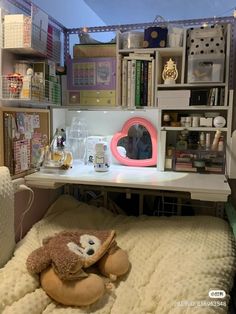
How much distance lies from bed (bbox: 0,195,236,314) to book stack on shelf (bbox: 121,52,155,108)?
0.73 m

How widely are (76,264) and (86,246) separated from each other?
18 cm

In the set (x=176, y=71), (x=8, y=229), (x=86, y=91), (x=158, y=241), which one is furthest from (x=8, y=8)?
(x=158, y=241)

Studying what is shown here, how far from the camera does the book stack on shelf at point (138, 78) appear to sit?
1834mm

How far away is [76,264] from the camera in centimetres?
129

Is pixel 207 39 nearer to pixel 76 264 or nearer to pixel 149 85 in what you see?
pixel 149 85

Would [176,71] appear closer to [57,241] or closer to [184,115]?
[184,115]

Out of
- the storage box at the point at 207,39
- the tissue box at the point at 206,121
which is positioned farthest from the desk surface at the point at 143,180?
the storage box at the point at 207,39

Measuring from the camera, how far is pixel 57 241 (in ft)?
4.65

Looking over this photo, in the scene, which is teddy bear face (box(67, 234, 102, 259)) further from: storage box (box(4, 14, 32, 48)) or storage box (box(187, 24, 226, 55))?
storage box (box(187, 24, 226, 55))

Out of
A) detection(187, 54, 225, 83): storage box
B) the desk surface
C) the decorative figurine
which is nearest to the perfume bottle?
the desk surface

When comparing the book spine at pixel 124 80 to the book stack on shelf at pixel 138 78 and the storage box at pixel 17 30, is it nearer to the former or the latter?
the book stack on shelf at pixel 138 78

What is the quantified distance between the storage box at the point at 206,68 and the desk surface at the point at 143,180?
1.85 feet

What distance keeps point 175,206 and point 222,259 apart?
687 millimetres

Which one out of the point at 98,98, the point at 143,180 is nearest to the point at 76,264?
the point at 143,180
